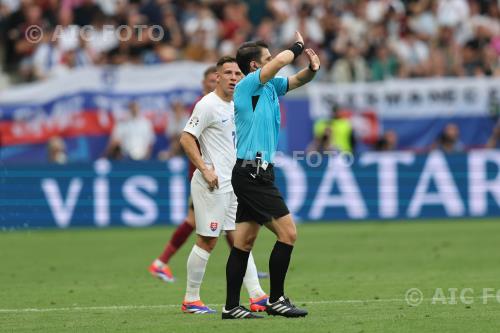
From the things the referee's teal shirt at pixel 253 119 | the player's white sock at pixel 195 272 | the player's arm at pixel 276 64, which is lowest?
the player's white sock at pixel 195 272

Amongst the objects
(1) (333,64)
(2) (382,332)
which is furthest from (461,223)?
(2) (382,332)

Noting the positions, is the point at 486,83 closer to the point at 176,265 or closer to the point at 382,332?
the point at 176,265

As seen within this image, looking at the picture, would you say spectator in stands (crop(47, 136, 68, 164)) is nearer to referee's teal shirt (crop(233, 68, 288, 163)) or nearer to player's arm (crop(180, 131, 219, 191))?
player's arm (crop(180, 131, 219, 191))

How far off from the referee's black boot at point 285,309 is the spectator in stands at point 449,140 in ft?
43.1

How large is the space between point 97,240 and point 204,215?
8923 millimetres

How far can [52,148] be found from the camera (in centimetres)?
2138

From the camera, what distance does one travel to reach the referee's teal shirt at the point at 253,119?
Answer: 950 cm

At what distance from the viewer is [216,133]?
10.4 metres

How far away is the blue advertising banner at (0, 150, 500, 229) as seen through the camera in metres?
20.6

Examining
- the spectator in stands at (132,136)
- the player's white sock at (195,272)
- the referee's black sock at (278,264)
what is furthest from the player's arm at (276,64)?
Result: the spectator in stands at (132,136)

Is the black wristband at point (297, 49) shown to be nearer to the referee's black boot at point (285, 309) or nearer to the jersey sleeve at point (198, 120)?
the jersey sleeve at point (198, 120)

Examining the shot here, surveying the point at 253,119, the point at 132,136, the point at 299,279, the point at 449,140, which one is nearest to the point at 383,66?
the point at 449,140

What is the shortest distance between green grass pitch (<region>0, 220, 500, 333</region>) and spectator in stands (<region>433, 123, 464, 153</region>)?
6.49ft

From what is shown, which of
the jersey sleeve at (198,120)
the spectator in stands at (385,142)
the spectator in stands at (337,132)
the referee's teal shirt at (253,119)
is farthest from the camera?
the spectator in stands at (385,142)
